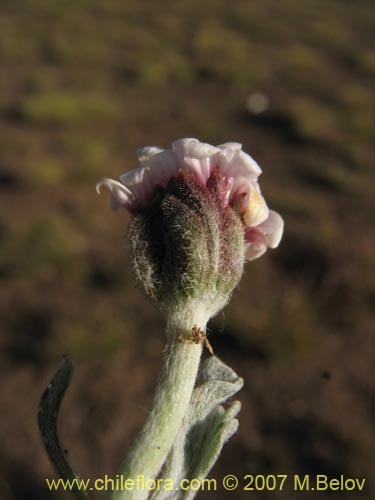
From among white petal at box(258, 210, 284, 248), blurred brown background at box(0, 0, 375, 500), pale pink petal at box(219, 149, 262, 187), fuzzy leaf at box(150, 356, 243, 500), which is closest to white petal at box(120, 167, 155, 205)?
pale pink petal at box(219, 149, 262, 187)

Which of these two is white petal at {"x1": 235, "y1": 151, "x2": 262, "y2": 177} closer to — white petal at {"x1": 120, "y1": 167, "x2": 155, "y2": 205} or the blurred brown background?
white petal at {"x1": 120, "y1": 167, "x2": 155, "y2": 205}

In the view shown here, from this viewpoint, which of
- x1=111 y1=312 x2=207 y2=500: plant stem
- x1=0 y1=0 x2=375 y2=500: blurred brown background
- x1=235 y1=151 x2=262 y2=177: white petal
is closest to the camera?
x1=111 y1=312 x2=207 y2=500: plant stem

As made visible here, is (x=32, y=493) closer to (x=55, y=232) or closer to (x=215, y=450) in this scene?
(x=55, y=232)

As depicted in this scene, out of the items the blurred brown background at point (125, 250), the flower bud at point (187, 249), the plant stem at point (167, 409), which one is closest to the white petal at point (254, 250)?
the flower bud at point (187, 249)

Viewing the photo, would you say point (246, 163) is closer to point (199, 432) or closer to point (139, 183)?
point (139, 183)

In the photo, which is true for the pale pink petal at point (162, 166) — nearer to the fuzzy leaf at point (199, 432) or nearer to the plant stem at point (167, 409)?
the plant stem at point (167, 409)

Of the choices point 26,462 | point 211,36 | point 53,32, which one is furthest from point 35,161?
point 211,36

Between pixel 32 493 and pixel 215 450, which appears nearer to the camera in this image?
pixel 215 450
